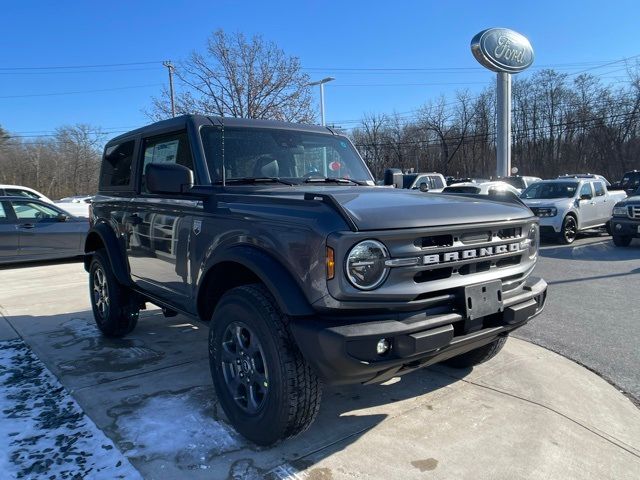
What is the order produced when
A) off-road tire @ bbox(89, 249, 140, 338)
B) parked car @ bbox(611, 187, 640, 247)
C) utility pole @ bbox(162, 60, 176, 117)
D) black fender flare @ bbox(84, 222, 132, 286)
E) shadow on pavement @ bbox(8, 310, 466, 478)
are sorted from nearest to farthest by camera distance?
shadow on pavement @ bbox(8, 310, 466, 478) → black fender flare @ bbox(84, 222, 132, 286) → off-road tire @ bbox(89, 249, 140, 338) → parked car @ bbox(611, 187, 640, 247) → utility pole @ bbox(162, 60, 176, 117)

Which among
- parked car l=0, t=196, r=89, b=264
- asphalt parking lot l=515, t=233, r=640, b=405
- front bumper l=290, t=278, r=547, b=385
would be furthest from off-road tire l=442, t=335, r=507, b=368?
parked car l=0, t=196, r=89, b=264

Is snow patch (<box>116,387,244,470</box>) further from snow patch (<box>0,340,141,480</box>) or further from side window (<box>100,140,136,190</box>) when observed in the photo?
side window (<box>100,140,136,190</box>)

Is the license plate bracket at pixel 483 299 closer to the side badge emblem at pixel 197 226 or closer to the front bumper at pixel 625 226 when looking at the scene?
the side badge emblem at pixel 197 226

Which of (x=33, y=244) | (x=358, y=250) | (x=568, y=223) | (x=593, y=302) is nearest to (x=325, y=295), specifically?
(x=358, y=250)

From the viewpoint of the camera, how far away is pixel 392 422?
327cm

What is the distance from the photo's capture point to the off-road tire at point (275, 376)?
267 centimetres

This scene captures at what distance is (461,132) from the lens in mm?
58125

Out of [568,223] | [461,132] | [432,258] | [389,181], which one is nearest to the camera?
[432,258]

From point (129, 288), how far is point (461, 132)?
190ft

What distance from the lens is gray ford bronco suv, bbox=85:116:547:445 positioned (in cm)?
248

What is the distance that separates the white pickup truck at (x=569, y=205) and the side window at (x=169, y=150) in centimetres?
1114

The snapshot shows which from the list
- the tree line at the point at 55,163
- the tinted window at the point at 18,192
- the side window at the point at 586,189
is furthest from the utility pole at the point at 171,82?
the tree line at the point at 55,163

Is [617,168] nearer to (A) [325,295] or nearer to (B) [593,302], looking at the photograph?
(B) [593,302]

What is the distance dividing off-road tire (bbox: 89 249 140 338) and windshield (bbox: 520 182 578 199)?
41.1 feet
